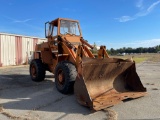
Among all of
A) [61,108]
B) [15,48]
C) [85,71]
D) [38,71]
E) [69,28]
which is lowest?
[61,108]

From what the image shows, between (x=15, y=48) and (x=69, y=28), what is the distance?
14128 millimetres

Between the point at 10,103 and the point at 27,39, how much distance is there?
17.8m

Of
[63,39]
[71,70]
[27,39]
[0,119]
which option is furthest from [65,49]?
[27,39]

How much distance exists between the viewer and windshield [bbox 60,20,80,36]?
28.0 ft

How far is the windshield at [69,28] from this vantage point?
852cm

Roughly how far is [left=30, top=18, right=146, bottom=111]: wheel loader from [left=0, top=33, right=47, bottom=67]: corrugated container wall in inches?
478

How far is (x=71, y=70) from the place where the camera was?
262 inches

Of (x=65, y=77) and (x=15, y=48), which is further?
(x=15, y=48)

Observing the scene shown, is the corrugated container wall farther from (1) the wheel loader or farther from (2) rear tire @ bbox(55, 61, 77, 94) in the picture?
(2) rear tire @ bbox(55, 61, 77, 94)

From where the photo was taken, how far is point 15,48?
21.5m

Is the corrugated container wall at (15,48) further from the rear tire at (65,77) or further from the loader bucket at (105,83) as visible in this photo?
the loader bucket at (105,83)

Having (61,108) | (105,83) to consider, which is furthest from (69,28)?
(61,108)

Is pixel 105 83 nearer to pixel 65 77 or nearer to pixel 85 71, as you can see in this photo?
pixel 85 71

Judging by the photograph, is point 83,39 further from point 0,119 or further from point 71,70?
point 0,119
